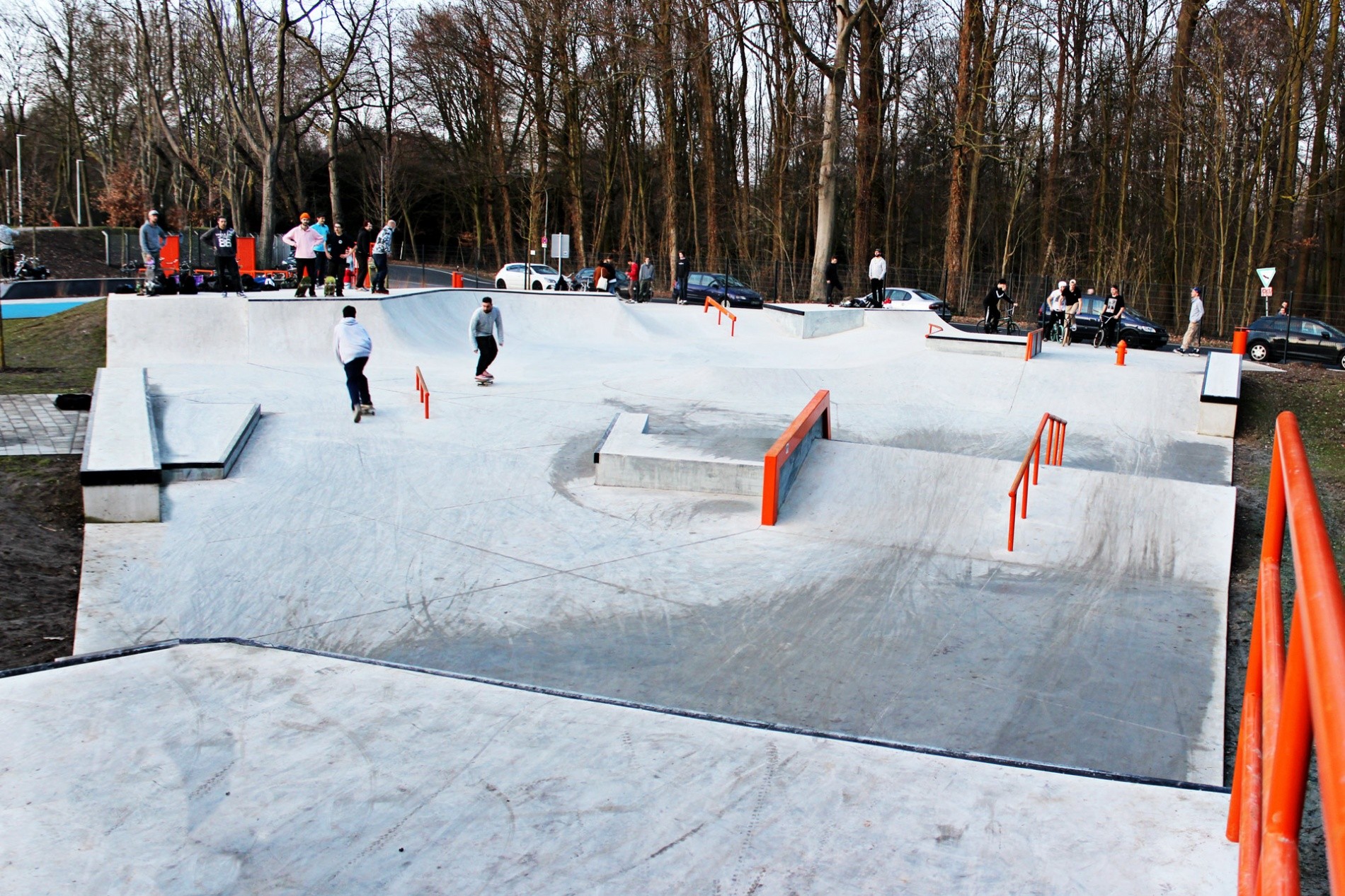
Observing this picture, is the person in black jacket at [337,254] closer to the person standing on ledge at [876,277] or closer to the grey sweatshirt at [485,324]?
the grey sweatshirt at [485,324]

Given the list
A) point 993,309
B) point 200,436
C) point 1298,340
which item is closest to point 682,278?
point 993,309

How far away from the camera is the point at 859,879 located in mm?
2850

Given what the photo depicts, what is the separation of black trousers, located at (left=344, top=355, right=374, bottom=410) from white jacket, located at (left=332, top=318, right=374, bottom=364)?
5 centimetres

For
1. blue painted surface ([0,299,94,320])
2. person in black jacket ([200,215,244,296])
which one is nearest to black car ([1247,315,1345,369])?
person in black jacket ([200,215,244,296])

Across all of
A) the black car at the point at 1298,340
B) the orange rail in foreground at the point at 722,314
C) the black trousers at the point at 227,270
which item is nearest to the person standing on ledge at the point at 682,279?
the orange rail in foreground at the point at 722,314

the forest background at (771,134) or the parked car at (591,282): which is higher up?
the forest background at (771,134)

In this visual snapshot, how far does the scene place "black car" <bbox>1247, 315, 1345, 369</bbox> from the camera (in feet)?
83.1

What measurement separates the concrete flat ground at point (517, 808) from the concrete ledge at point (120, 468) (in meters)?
5.08

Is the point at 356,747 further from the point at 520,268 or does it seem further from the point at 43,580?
the point at 520,268

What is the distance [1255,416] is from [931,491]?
8704 millimetres

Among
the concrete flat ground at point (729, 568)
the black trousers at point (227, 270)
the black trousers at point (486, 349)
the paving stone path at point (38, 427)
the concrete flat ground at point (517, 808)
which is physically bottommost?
the concrete flat ground at point (729, 568)

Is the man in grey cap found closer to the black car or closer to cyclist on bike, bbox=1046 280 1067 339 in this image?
cyclist on bike, bbox=1046 280 1067 339

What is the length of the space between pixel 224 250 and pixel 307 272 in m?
1.75

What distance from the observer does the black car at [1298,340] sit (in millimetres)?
25344
